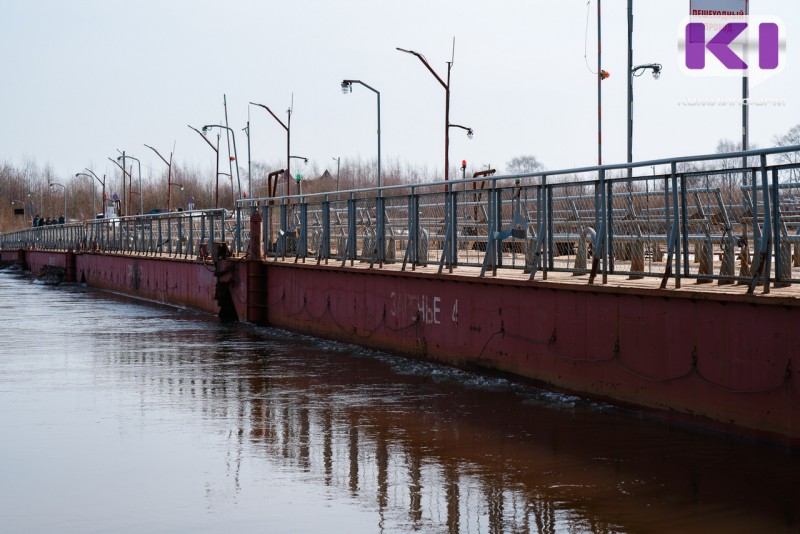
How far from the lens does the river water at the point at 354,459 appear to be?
28.9 feet

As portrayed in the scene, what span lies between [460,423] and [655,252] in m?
3.23

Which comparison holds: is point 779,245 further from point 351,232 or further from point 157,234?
point 157,234

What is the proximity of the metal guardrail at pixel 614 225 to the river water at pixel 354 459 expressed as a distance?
6.01 ft

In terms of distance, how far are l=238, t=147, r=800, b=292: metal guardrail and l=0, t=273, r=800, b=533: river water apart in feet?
6.01

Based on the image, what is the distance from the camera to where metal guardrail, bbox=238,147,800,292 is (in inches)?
→ 471

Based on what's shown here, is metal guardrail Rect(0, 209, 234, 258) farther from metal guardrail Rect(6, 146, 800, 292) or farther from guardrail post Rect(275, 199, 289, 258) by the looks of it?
metal guardrail Rect(6, 146, 800, 292)

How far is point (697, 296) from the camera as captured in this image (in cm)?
1207

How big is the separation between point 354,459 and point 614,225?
209 inches

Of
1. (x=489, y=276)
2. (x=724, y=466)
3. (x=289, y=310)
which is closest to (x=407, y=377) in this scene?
(x=489, y=276)

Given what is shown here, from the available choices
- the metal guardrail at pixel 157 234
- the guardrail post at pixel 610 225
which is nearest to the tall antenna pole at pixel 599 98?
the metal guardrail at pixel 157 234

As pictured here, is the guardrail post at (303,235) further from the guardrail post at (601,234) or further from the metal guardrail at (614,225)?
the guardrail post at (601,234)

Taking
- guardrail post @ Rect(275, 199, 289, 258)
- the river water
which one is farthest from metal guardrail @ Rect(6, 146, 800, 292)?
the river water

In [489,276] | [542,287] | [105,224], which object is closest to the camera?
[542,287]

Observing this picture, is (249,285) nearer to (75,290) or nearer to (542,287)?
(542,287)
